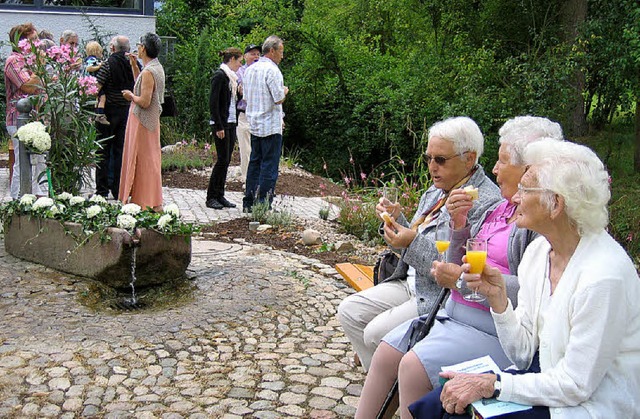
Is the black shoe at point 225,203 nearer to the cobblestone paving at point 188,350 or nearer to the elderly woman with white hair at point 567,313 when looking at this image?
the cobblestone paving at point 188,350

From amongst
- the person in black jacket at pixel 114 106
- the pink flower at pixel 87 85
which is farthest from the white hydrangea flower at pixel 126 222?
the person in black jacket at pixel 114 106

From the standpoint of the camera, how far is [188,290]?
6.00 metres

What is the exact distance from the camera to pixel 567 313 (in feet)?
8.88

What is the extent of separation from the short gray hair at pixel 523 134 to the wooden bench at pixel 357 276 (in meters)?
1.73

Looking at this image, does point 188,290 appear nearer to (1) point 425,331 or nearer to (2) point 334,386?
(2) point 334,386

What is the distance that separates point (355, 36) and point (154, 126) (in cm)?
1216

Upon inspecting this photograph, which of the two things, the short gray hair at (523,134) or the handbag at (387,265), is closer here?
the short gray hair at (523,134)

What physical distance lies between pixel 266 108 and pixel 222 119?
874 mm

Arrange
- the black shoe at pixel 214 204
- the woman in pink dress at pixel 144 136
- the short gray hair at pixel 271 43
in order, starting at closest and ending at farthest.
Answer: the woman in pink dress at pixel 144 136 < the short gray hair at pixel 271 43 < the black shoe at pixel 214 204

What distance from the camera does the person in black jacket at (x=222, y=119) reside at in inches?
373

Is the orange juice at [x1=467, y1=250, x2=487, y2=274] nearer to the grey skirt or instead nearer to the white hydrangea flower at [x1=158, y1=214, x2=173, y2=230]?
the grey skirt

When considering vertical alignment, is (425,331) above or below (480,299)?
below

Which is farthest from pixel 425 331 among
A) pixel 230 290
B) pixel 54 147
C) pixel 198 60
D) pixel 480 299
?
pixel 198 60

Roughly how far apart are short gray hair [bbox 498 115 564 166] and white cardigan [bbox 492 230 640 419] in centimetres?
90
